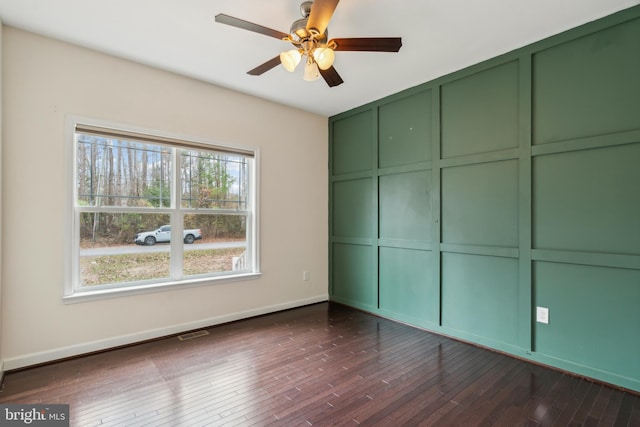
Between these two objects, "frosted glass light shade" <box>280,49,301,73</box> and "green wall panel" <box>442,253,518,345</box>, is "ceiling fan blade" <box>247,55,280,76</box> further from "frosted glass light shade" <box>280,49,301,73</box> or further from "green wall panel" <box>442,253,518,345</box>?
"green wall panel" <box>442,253,518,345</box>

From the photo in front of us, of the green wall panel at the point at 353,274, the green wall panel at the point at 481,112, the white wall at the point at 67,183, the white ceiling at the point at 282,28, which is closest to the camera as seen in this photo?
the white ceiling at the point at 282,28

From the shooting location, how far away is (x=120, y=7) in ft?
7.33

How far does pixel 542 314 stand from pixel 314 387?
1.99 meters

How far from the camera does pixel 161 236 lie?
3256 mm

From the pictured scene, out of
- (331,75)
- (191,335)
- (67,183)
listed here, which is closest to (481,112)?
(331,75)

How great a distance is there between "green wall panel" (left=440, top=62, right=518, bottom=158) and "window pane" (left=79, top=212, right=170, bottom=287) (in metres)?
3.13

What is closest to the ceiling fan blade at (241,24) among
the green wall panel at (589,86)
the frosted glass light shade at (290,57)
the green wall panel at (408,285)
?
the frosted glass light shade at (290,57)

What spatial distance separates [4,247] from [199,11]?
2.35 m

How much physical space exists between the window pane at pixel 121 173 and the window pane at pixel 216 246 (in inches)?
17.5

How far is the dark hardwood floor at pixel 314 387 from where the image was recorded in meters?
1.94

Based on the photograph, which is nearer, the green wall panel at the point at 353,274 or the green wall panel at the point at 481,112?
the green wall panel at the point at 481,112

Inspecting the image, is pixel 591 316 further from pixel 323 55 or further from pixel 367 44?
pixel 323 55

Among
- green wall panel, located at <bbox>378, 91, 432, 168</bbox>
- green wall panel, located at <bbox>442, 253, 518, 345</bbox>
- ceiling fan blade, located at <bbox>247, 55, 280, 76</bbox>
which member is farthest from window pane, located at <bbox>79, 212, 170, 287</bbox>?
green wall panel, located at <bbox>442, 253, 518, 345</bbox>

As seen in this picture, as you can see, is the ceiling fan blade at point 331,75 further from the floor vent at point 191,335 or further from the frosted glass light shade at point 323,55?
the floor vent at point 191,335
